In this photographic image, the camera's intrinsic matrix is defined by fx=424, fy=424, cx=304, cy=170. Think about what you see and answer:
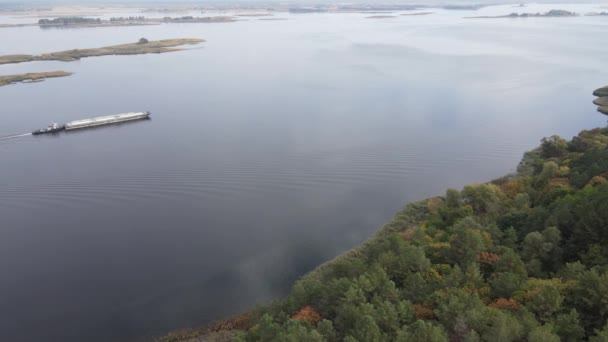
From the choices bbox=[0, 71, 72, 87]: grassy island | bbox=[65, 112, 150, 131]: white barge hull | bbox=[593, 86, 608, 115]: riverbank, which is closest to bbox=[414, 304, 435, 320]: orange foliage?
bbox=[65, 112, 150, 131]: white barge hull

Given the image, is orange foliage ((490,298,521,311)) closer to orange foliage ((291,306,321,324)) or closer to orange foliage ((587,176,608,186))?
orange foliage ((291,306,321,324))

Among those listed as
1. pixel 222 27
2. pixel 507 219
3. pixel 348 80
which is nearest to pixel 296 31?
pixel 222 27

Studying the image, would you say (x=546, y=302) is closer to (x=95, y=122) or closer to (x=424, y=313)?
(x=424, y=313)

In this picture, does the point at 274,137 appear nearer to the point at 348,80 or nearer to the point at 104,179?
the point at 104,179

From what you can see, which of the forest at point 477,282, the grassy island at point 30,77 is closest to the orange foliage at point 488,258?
the forest at point 477,282

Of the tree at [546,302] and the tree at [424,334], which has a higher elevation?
the tree at [546,302]

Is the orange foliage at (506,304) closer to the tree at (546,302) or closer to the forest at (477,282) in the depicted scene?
the forest at (477,282)
